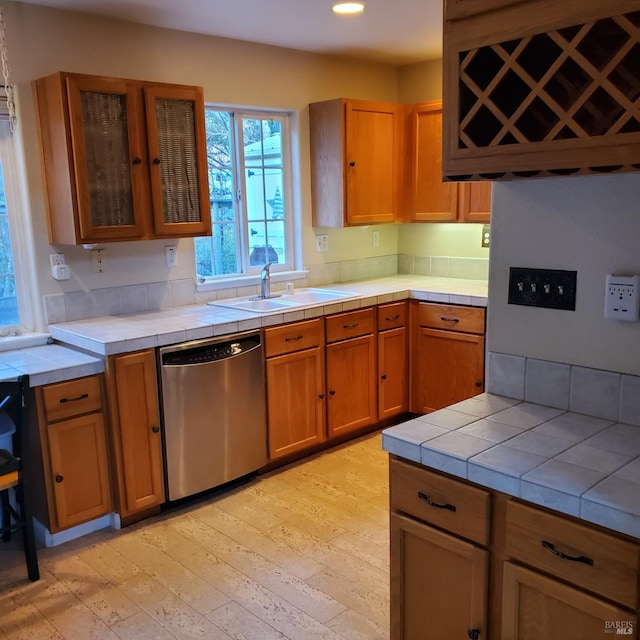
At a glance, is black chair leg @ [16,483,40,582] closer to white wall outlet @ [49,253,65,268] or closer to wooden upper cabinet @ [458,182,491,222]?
white wall outlet @ [49,253,65,268]

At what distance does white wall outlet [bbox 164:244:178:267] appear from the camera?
3.58 meters

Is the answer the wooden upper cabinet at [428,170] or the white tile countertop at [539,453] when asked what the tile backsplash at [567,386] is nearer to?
the white tile countertop at [539,453]

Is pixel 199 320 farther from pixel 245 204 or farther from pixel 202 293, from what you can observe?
pixel 245 204

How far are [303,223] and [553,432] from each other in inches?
112

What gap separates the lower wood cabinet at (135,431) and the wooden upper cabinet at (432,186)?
7.34ft

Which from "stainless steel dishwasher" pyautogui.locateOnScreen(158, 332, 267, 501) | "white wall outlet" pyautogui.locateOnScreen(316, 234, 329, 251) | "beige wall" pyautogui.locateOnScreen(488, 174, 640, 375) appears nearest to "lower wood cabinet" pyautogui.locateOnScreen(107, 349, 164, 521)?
"stainless steel dishwasher" pyautogui.locateOnScreen(158, 332, 267, 501)

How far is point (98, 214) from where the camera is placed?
119 inches

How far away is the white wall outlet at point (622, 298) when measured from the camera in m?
1.63

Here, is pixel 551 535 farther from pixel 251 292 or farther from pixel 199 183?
pixel 251 292

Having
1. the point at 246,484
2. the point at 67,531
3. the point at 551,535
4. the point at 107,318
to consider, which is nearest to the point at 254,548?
the point at 246,484

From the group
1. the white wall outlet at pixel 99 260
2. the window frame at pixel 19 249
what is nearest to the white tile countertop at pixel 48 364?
the window frame at pixel 19 249

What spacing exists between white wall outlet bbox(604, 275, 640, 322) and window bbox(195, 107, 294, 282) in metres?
2.58

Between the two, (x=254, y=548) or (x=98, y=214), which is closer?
(x=254, y=548)

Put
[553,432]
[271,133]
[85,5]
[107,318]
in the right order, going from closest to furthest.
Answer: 1. [553,432]
2. [85,5]
3. [107,318]
4. [271,133]
